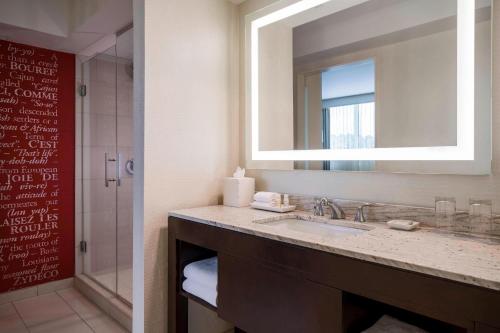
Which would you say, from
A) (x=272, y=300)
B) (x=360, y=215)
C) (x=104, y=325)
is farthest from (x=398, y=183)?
(x=104, y=325)

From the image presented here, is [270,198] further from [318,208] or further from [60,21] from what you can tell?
[60,21]

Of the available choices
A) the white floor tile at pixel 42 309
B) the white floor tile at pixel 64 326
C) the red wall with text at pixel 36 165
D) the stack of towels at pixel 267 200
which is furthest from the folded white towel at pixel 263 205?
the red wall with text at pixel 36 165

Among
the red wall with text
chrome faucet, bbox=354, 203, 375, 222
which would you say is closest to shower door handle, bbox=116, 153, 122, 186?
the red wall with text

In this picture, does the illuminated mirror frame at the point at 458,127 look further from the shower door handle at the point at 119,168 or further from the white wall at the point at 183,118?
the shower door handle at the point at 119,168

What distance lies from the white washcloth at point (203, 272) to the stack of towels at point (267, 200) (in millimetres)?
379

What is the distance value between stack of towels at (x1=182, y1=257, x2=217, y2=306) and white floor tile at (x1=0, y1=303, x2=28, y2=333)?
1407 mm

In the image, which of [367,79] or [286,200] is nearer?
[367,79]

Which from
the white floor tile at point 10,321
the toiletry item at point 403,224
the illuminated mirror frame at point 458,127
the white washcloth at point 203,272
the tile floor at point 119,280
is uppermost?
the illuminated mirror frame at point 458,127

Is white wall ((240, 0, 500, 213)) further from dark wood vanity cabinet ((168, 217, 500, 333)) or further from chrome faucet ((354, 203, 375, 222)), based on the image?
dark wood vanity cabinet ((168, 217, 500, 333))

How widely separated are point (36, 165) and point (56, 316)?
119 cm

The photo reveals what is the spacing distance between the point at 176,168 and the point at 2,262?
1835mm

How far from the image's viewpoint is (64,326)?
2.26 m

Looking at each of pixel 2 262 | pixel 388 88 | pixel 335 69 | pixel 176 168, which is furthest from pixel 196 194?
pixel 2 262

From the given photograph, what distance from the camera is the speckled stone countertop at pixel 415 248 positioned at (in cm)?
82
